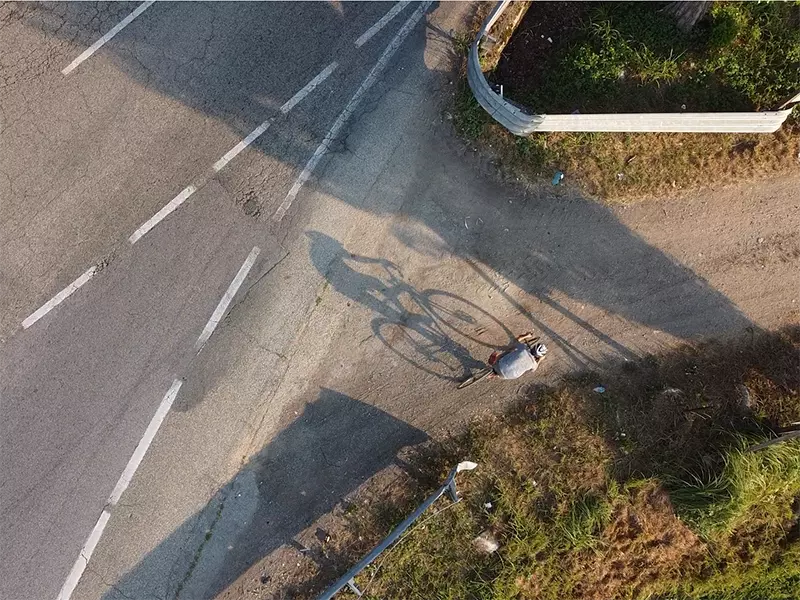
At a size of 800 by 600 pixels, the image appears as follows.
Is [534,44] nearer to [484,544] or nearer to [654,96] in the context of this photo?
[654,96]

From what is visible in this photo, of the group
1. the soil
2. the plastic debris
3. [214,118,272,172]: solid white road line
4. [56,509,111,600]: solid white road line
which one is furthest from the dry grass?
[56,509,111,600]: solid white road line

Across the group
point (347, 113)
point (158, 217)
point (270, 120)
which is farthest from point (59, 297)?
point (347, 113)

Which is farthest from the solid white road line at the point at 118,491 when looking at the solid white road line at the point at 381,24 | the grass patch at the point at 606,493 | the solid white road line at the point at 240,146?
the solid white road line at the point at 381,24

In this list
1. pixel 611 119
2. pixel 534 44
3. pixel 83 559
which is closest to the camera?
pixel 611 119

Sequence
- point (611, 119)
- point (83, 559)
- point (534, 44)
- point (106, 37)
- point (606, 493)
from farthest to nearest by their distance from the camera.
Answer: point (534, 44), point (106, 37), point (606, 493), point (83, 559), point (611, 119)

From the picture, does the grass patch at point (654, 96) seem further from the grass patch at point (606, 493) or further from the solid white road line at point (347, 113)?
the grass patch at point (606, 493)

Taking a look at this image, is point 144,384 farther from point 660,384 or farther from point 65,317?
point 660,384

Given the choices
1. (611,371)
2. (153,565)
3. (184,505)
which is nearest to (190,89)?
(184,505)
